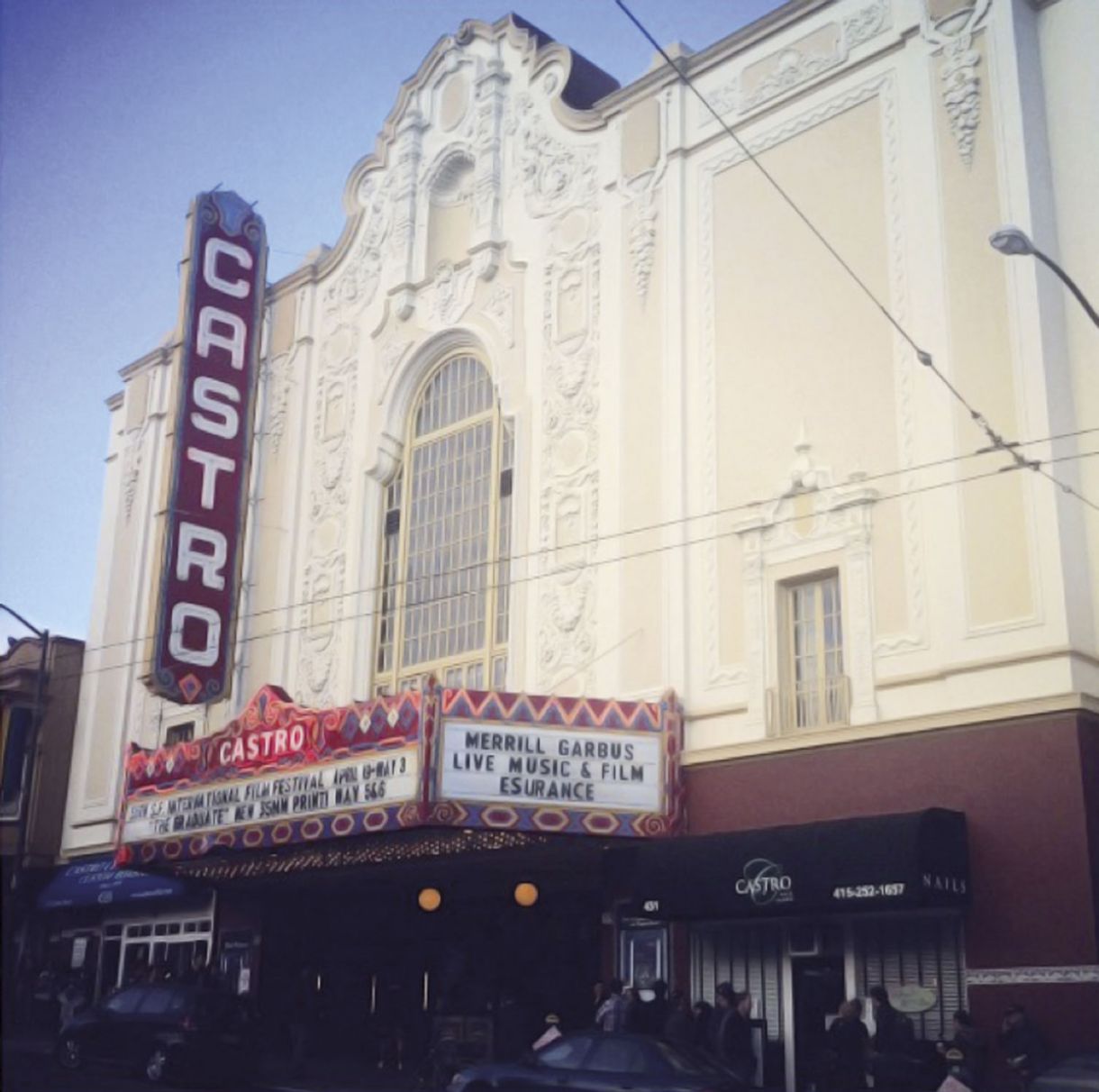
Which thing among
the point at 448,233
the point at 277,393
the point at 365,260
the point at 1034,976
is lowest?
the point at 1034,976

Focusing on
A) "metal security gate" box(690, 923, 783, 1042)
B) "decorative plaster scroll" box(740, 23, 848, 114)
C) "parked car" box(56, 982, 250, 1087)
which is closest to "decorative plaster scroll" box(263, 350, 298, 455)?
"decorative plaster scroll" box(740, 23, 848, 114)

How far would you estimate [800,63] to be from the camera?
2069cm

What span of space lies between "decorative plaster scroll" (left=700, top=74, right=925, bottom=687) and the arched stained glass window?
394 cm

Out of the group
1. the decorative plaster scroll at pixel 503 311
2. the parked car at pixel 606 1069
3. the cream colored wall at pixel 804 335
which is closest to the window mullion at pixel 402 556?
the decorative plaster scroll at pixel 503 311

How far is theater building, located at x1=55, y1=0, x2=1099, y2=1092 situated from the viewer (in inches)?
651

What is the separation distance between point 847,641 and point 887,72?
7.43 m

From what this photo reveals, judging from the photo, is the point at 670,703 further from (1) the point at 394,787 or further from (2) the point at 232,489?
(2) the point at 232,489

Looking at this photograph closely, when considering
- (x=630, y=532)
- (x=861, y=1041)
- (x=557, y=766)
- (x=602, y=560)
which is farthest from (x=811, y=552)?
(x=861, y=1041)

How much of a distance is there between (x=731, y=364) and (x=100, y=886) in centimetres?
1546

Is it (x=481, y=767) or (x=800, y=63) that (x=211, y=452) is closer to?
(x=481, y=767)

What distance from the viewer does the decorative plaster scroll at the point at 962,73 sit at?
60.1 ft

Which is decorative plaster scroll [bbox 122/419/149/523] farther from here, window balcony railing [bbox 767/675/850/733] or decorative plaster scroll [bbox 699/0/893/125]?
window balcony railing [bbox 767/675/850/733]

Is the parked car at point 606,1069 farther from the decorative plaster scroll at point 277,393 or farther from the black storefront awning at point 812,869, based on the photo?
the decorative plaster scroll at point 277,393

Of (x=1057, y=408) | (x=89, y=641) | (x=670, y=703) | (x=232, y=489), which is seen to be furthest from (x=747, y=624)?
(x=89, y=641)
